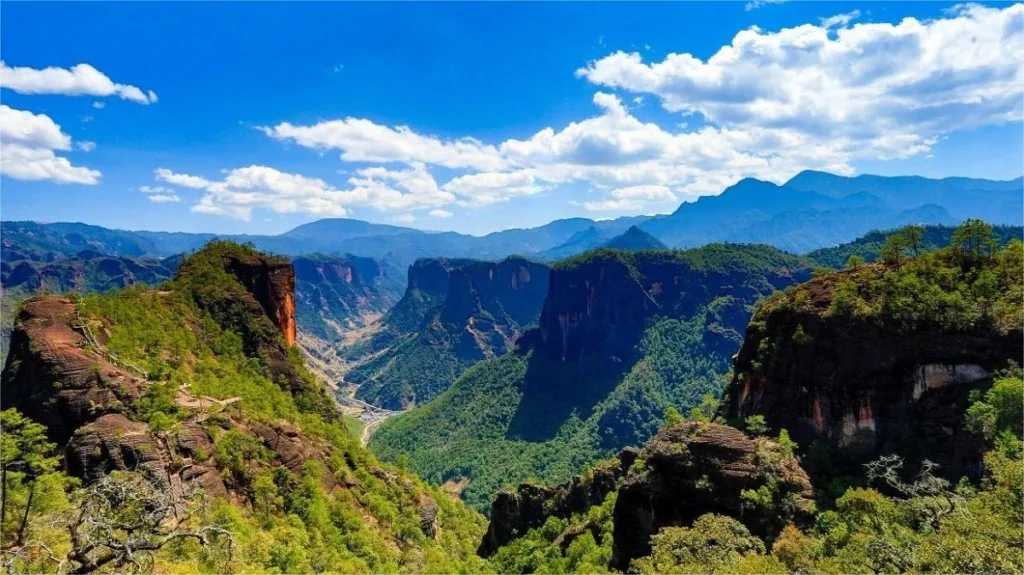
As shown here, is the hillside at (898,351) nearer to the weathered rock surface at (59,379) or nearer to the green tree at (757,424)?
the green tree at (757,424)

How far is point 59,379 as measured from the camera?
44.5m

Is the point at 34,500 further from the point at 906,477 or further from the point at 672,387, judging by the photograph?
the point at 672,387

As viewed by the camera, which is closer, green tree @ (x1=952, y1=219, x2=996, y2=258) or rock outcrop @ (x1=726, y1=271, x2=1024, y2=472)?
rock outcrop @ (x1=726, y1=271, x2=1024, y2=472)

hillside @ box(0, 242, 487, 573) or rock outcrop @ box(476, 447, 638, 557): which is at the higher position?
hillside @ box(0, 242, 487, 573)

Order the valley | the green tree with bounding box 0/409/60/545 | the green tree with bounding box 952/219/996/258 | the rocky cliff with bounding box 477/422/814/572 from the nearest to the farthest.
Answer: the green tree with bounding box 0/409/60/545, the valley, the rocky cliff with bounding box 477/422/814/572, the green tree with bounding box 952/219/996/258

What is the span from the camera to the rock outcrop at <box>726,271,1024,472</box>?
136 feet

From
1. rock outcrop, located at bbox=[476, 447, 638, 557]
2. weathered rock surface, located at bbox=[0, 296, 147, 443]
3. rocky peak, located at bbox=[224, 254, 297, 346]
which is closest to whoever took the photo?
weathered rock surface, located at bbox=[0, 296, 147, 443]

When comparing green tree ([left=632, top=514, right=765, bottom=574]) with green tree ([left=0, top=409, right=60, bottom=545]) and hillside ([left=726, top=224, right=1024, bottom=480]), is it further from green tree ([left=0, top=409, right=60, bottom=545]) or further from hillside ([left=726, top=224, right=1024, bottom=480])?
green tree ([left=0, top=409, right=60, bottom=545])

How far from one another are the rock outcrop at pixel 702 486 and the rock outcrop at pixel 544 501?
83.3ft

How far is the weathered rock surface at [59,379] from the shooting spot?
142 feet

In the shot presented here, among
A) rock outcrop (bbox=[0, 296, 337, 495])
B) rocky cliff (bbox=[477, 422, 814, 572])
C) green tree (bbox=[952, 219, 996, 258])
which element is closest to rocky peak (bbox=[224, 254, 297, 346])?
rock outcrop (bbox=[0, 296, 337, 495])

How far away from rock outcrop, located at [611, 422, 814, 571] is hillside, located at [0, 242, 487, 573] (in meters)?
24.7

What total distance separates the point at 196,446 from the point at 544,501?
144 ft

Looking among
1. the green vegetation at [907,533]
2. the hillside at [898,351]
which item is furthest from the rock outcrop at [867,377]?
the green vegetation at [907,533]
